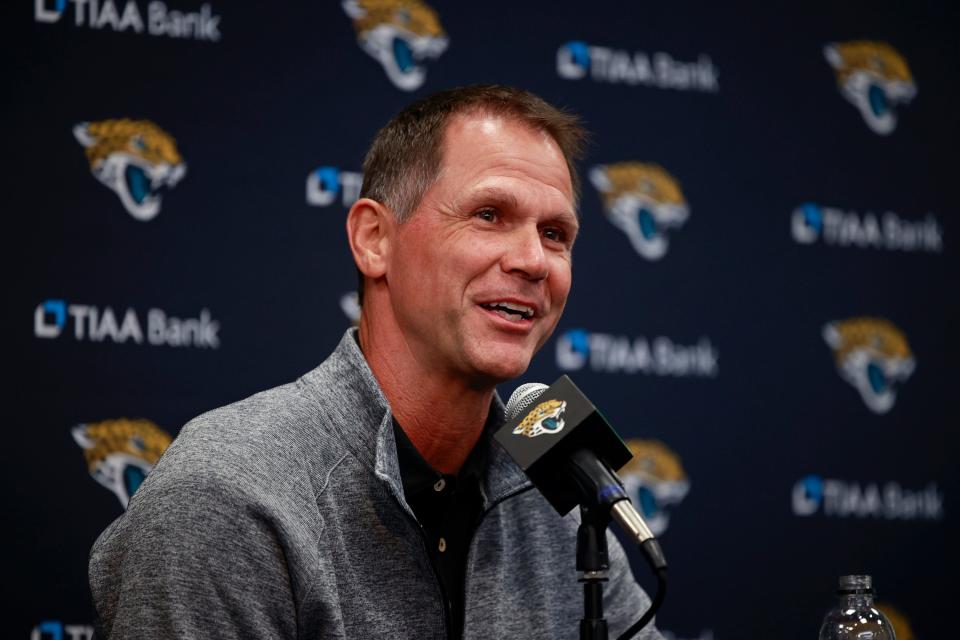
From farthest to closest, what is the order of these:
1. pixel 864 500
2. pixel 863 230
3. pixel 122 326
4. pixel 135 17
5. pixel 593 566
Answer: pixel 863 230 → pixel 864 500 → pixel 135 17 → pixel 122 326 → pixel 593 566

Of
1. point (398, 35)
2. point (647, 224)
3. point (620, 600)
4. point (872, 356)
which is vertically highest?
point (398, 35)

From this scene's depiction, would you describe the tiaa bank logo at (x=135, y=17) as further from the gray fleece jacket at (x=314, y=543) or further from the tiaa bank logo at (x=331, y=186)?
the gray fleece jacket at (x=314, y=543)

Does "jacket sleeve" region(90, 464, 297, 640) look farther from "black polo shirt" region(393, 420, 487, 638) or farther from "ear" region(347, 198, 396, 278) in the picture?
"ear" region(347, 198, 396, 278)

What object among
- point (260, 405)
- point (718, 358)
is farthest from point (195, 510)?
point (718, 358)

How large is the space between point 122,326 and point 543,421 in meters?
1.66

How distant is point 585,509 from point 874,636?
540 millimetres

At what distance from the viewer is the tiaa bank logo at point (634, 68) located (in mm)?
3385

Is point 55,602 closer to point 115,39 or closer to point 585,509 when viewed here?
point 115,39

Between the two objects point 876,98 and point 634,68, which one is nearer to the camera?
point 634,68

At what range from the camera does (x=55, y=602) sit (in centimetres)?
269

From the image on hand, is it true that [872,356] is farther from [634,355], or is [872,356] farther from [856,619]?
[856,619]

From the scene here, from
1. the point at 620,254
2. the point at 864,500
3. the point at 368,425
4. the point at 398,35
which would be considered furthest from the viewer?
the point at 864,500

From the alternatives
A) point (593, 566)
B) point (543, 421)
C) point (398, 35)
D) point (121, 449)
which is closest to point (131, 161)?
point (121, 449)

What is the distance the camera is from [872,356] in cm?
353
